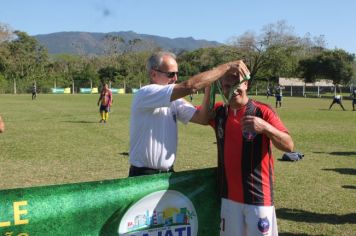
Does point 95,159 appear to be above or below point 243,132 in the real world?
below

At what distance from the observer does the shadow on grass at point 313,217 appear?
23.9 ft

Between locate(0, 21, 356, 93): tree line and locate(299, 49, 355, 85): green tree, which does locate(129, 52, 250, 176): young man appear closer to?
locate(0, 21, 356, 93): tree line

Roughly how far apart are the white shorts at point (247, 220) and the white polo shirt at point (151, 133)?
0.65 metres

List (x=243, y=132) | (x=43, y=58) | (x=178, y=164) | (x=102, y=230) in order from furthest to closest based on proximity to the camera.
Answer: (x=43, y=58)
(x=178, y=164)
(x=102, y=230)
(x=243, y=132)

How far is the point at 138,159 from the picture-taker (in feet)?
13.2

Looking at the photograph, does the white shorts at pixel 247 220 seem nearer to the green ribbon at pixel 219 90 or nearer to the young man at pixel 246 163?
the young man at pixel 246 163

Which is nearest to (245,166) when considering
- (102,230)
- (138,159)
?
(138,159)

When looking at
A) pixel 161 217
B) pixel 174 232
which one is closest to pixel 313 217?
pixel 174 232

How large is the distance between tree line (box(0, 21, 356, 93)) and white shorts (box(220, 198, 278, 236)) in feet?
217

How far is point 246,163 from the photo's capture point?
3729 millimetres

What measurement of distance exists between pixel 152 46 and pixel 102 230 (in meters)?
127

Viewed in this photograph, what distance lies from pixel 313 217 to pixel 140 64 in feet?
315

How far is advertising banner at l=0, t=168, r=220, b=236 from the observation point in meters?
3.54

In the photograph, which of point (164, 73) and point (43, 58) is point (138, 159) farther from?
point (43, 58)
